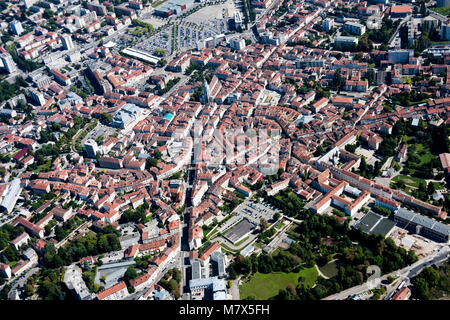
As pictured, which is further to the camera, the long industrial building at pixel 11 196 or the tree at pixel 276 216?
the long industrial building at pixel 11 196

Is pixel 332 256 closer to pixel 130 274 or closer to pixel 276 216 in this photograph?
pixel 276 216

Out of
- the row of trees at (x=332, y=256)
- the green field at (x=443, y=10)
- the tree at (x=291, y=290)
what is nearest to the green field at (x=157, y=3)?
the green field at (x=443, y=10)

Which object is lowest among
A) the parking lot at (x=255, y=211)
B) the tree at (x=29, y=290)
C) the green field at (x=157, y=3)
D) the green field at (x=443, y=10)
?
the parking lot at (x=255, y=211)

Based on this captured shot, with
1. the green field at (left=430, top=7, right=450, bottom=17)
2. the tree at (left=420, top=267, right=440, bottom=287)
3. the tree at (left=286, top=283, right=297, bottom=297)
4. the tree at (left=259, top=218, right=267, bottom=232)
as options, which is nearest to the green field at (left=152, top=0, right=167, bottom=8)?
the green field at (left=430, top=7, right=450, bottom=17)

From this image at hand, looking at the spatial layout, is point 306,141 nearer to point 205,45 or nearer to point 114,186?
point 114,186

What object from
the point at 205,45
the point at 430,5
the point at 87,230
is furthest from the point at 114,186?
the point at 430,5

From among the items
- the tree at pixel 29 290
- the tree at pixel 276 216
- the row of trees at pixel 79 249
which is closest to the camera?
the tree at pixel 29 290

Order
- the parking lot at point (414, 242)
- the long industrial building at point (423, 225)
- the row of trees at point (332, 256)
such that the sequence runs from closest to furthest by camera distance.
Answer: the row of trees at point (332, 256) < the parking lot at point (414, 242) < the long industrial building at point (423, 225)

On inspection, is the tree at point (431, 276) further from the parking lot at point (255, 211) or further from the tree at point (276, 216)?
the parking lot at point (255, 211)

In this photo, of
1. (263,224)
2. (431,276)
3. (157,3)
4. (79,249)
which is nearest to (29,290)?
(79,249)
